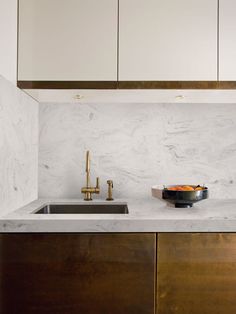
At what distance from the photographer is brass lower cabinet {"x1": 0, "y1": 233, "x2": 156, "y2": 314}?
1418mm

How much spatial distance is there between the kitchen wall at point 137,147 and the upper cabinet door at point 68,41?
18.8 inches

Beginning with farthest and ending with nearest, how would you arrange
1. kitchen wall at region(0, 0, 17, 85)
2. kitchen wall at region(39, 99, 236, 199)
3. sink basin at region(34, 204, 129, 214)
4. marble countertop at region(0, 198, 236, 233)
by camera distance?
kitchen wall at region(39, 99, 236, 199)
sink basin at region(34, 204, 129, 214)
kitchen wall at region(0, 0, 17, 85)
marble countertop at region(0, 198, 236, 233)

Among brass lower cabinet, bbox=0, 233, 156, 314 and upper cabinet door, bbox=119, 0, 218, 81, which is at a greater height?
upper cabinet door, bbox=119, 0, 218, 81

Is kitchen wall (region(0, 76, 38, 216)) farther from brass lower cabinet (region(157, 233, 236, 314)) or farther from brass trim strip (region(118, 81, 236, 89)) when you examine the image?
brass lower cabinet (region(157, 233, 236, 314))

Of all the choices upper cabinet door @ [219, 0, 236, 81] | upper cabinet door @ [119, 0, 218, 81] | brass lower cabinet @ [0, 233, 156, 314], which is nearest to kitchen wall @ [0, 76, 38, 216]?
brass lower cabinet @ [0, 233, 156, 314]

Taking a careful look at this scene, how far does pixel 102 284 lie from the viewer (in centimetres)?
142

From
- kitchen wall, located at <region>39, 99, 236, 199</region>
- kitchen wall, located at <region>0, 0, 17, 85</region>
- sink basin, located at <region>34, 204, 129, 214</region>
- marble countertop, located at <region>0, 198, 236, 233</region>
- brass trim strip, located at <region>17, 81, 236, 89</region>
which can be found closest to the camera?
marble countertop, located at <region>0, 198, 236, 233</region>

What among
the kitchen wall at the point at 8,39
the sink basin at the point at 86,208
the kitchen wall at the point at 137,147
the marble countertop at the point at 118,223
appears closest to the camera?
the marble countertop at the point at 118,223

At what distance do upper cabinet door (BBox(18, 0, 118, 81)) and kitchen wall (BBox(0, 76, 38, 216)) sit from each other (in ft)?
0.65

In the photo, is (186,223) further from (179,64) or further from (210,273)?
(179,64)

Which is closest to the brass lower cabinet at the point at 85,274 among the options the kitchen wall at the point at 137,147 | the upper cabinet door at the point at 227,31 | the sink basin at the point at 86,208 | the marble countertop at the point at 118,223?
the marble countertop at the point at 118,223

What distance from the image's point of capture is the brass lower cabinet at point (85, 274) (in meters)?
1.42

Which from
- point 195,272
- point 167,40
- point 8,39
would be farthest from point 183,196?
point 8,39

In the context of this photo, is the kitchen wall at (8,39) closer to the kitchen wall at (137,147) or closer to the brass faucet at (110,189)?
the kitchen wall at (137,147)
